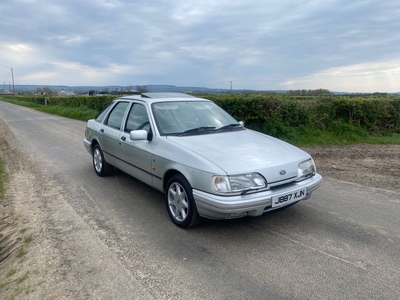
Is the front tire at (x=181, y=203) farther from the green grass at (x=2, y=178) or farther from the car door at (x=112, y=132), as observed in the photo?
the green grass at (x=2, y=178)

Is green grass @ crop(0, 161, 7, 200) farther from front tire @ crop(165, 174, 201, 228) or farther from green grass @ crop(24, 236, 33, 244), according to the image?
front tire @ crop(165, 174, 201, 228)

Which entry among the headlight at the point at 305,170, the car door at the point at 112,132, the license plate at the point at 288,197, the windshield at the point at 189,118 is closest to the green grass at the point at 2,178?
the car door at the point at 112,132

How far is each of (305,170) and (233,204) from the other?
122 centimetres

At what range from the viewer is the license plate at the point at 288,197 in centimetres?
337

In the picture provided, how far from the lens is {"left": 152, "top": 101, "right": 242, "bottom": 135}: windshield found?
14.3ft

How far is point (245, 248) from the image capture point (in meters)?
3.36

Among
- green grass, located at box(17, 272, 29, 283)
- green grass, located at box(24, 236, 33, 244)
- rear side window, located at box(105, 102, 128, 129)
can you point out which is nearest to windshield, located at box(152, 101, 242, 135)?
rear side window, located at box(105, 102, 128, 129)

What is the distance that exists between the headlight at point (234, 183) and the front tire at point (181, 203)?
0.41 meters

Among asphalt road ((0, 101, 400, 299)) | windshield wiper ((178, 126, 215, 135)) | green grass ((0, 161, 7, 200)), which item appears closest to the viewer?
asphalt road ((0, 101, 400, 299))

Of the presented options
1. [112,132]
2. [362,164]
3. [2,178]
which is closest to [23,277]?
[112,132]

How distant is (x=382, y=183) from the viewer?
569cm

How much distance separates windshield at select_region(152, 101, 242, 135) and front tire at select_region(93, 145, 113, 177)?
186 cm

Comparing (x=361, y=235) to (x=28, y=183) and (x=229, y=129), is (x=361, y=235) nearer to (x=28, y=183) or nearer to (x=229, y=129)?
(x=229, y=129)

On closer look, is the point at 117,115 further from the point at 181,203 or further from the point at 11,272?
the point at 11,272
